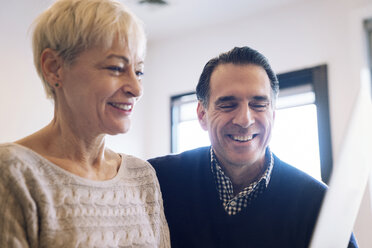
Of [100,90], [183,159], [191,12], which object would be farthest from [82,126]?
[191,12]

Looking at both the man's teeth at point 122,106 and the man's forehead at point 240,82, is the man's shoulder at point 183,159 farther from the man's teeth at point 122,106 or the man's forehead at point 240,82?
the man's teeth at point 122,106

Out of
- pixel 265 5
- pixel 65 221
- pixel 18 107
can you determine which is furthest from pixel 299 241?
pixel 265 5

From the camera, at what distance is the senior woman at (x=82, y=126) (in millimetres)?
1058

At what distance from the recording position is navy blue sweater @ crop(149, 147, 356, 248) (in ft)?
4.64

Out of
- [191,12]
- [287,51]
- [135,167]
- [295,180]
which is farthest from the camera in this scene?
[191,12]

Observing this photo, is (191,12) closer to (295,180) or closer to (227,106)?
(227,106)

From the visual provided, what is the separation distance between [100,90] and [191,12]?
289cm

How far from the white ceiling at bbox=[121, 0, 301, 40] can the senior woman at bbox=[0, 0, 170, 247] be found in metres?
2.29

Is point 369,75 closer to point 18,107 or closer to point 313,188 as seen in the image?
point 313,188

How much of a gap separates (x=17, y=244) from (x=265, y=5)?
10.5ft

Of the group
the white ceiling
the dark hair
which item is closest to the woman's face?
the dark hair

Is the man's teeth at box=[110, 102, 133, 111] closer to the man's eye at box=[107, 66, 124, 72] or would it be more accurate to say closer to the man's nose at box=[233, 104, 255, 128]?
the man's eye at box=[107, 66, 124, 72]

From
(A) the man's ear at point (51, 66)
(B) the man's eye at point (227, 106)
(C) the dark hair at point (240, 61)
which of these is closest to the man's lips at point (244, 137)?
(B) the man's eye at point (227, 106)

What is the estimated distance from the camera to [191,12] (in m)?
3.86
